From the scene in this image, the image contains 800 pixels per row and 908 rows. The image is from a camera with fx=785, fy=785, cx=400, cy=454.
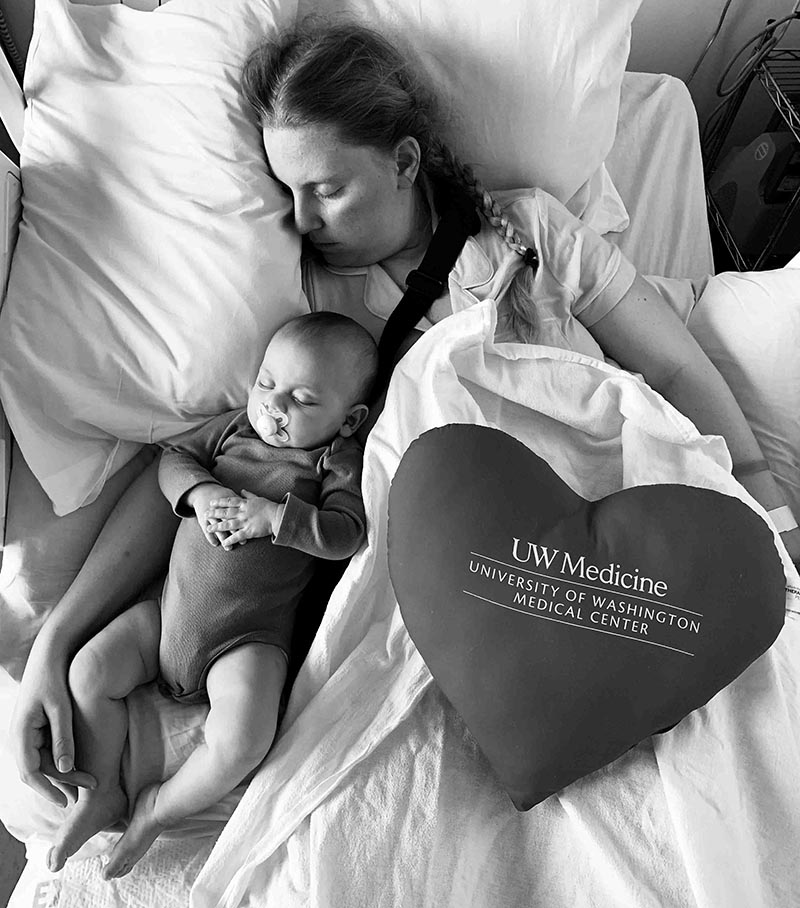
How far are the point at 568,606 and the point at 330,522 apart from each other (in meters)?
0.28

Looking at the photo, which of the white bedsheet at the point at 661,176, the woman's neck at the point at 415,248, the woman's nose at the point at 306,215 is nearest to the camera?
the woman's nose at the point at 306,215

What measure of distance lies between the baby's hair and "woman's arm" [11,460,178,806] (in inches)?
10.8

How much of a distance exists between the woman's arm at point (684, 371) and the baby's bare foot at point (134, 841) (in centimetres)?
84

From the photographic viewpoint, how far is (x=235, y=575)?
3.01 feet

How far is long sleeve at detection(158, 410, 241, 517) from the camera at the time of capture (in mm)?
938

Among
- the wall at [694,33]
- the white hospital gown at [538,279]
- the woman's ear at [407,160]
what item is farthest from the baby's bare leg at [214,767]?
the wall at [694,33]

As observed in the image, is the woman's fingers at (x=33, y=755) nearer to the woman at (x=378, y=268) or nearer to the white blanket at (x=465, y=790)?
the woman at (x=378, y=268)

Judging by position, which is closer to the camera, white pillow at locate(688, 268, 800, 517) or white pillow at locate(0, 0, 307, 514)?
white pillow at locate(0, 0, 307, 514)

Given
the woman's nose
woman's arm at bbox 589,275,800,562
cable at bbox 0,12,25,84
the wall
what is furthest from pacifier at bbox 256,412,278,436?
the wall

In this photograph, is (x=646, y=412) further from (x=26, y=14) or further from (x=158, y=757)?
(x=26, y=14)

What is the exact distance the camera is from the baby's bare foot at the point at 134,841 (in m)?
0.84

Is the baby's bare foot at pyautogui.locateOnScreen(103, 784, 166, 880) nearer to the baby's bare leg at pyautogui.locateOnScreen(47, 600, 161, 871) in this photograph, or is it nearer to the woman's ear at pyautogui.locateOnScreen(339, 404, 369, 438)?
the baby's bare leg at pyautogui.locateOnScreen(47, 600, 161, 871)

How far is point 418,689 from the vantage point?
0.85 m

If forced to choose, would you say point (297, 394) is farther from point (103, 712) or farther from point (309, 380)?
point (103, 712)
